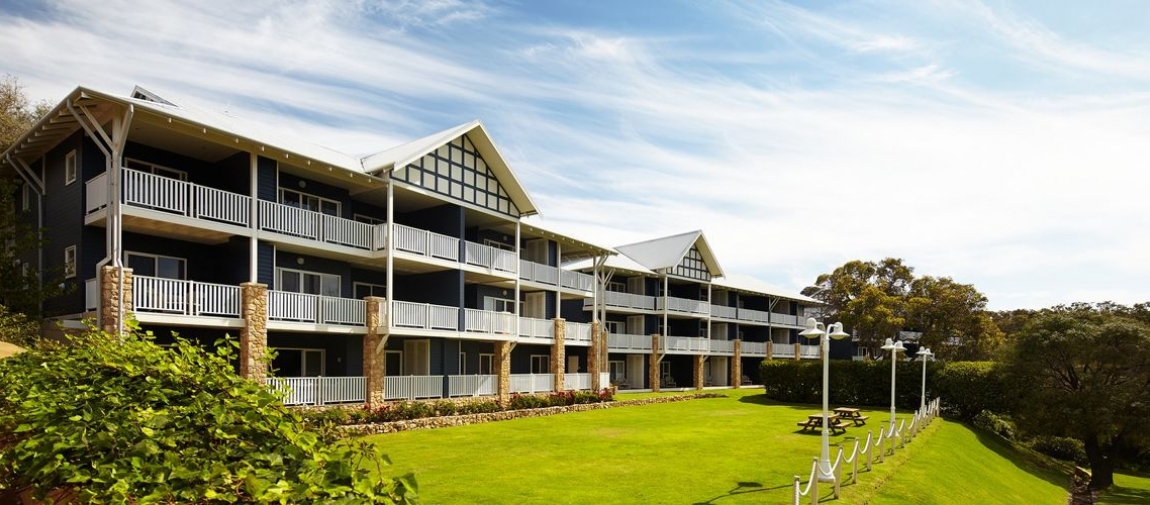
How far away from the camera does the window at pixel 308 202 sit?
2465 cm

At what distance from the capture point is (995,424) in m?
36.2

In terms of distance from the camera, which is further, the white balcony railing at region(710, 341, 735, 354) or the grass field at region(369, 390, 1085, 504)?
the white balcony railing at region(710, 341, 735, 354)

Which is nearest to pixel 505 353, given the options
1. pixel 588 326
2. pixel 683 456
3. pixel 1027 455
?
pixel 588 326

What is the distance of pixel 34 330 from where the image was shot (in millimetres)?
19062

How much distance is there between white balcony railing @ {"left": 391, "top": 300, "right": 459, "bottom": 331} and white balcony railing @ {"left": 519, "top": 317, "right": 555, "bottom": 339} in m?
4.58

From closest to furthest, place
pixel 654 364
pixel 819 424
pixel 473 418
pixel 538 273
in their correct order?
1. pixel 473 418
2. pixel 819 424
3. pixel 538 273
4. pixel 654 364

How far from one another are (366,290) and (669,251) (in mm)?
27044

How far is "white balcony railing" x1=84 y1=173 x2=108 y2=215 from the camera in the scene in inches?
758

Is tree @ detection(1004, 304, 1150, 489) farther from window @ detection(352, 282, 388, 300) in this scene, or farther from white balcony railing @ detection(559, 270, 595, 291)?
window @ detection(352, 282, 388, 300)

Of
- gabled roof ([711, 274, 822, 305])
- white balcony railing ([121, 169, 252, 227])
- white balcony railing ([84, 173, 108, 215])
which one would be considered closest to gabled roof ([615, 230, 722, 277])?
gabled roof ([711, 274, 822, 305])

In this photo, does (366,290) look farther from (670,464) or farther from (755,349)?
(755,349)

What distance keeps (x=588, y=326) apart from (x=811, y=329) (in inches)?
867

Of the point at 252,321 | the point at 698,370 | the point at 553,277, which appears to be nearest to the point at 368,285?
the point at 252,321

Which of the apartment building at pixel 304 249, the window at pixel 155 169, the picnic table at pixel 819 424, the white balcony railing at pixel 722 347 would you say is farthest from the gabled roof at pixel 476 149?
the white balcony railing at pixel 722 347
